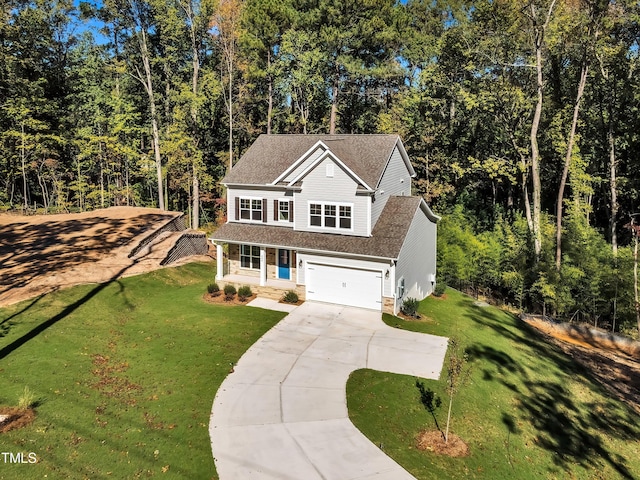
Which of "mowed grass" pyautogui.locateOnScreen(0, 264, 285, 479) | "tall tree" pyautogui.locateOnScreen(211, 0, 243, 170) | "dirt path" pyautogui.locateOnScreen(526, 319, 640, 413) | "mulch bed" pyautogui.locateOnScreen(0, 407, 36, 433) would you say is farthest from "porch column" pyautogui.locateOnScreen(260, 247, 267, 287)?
"tall tree" pyautogui.locateOnScreen(211, 0, 243, 170)

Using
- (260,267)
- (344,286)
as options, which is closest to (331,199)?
(344,286)

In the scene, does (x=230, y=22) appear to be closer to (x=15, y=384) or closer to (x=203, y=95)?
(x=203, y=95)

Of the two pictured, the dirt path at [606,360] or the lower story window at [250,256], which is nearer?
the dirt path at [606,360]

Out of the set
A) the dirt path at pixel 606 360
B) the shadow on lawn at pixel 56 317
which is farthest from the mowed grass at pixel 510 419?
the shadow on lawn at pixel 56 317

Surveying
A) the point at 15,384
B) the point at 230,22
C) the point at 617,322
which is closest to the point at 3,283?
the point at 15,384

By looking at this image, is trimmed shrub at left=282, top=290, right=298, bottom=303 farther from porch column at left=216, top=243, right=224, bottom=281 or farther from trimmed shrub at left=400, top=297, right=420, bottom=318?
trimmed shrub at left=400, top=297, right=420, bottom=318

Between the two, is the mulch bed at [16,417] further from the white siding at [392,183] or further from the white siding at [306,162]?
the white siding at [392,183]
